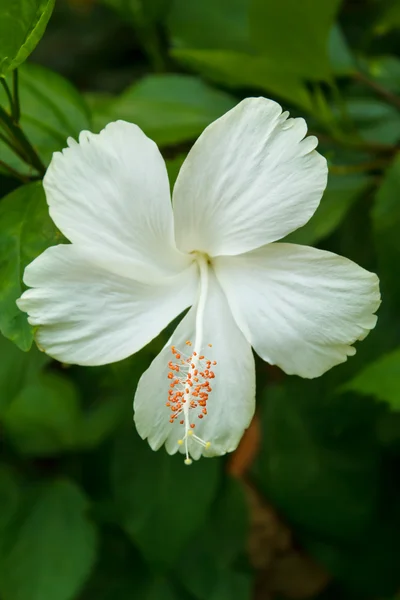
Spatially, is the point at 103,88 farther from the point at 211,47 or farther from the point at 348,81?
the point at 348,81

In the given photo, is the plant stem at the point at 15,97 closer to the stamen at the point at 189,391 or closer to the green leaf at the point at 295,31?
the stamen at the point at 189,391

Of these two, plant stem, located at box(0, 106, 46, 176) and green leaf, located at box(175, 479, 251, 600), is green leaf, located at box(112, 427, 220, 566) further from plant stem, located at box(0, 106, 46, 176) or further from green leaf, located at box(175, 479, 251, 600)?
plant stem, located at box(0, 106, 46, 176)

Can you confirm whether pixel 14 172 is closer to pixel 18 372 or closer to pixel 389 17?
pixel 18 372

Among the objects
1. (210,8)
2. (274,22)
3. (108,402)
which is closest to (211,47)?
(210,8)

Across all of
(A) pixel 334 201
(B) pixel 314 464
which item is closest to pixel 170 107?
(A) pixel 334 201

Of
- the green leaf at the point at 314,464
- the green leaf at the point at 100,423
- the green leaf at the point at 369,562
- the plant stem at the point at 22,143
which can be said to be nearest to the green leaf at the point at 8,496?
the green leaf at the point at 100,423

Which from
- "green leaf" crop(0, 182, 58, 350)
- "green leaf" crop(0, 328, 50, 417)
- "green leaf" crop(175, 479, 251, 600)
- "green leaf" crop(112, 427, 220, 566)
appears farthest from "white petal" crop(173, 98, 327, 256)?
"green leaf" crop(175, 479, 251, 600)
